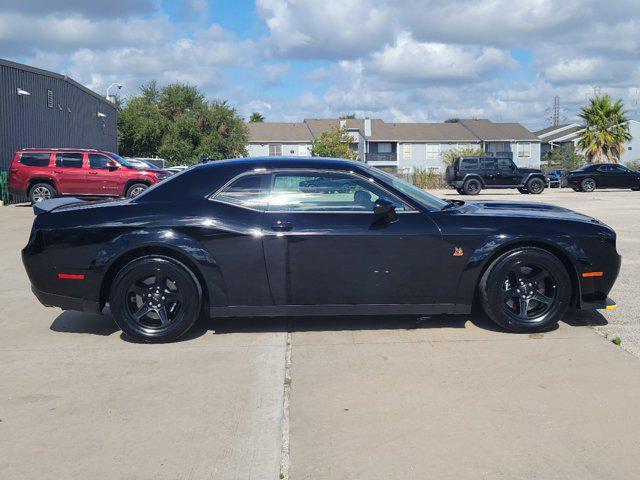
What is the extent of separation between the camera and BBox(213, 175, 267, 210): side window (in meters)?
5.48

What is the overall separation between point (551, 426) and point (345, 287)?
6.84 feet

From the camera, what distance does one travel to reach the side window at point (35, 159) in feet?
63.5

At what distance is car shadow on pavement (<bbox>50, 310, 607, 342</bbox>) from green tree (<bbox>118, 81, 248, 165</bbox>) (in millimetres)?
46390

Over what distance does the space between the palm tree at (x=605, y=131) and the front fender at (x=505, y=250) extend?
43.8 meters

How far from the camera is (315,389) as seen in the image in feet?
14.3

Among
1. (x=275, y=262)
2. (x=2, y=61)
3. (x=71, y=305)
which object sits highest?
(x=2, y=61)

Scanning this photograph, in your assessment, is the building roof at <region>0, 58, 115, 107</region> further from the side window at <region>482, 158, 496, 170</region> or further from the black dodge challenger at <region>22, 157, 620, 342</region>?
the black dodge challenger at <region>22, 157, 620, 342</region>

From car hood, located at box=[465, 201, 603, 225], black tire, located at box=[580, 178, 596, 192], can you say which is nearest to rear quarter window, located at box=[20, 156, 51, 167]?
car hood, located at box=[465, 201, 603, 225]

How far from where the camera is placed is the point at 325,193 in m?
5.55

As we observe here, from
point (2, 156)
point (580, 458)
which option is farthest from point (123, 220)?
point (2, 156)

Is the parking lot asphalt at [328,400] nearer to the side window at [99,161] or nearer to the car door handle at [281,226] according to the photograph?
the car door handle at [281,226]

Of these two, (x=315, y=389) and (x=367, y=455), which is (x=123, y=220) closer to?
(x=315, y=389)

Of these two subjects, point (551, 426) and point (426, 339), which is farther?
point (426, 339)

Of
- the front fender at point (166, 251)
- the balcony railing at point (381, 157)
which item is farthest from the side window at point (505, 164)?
the balcony railing at point (381, 157)
